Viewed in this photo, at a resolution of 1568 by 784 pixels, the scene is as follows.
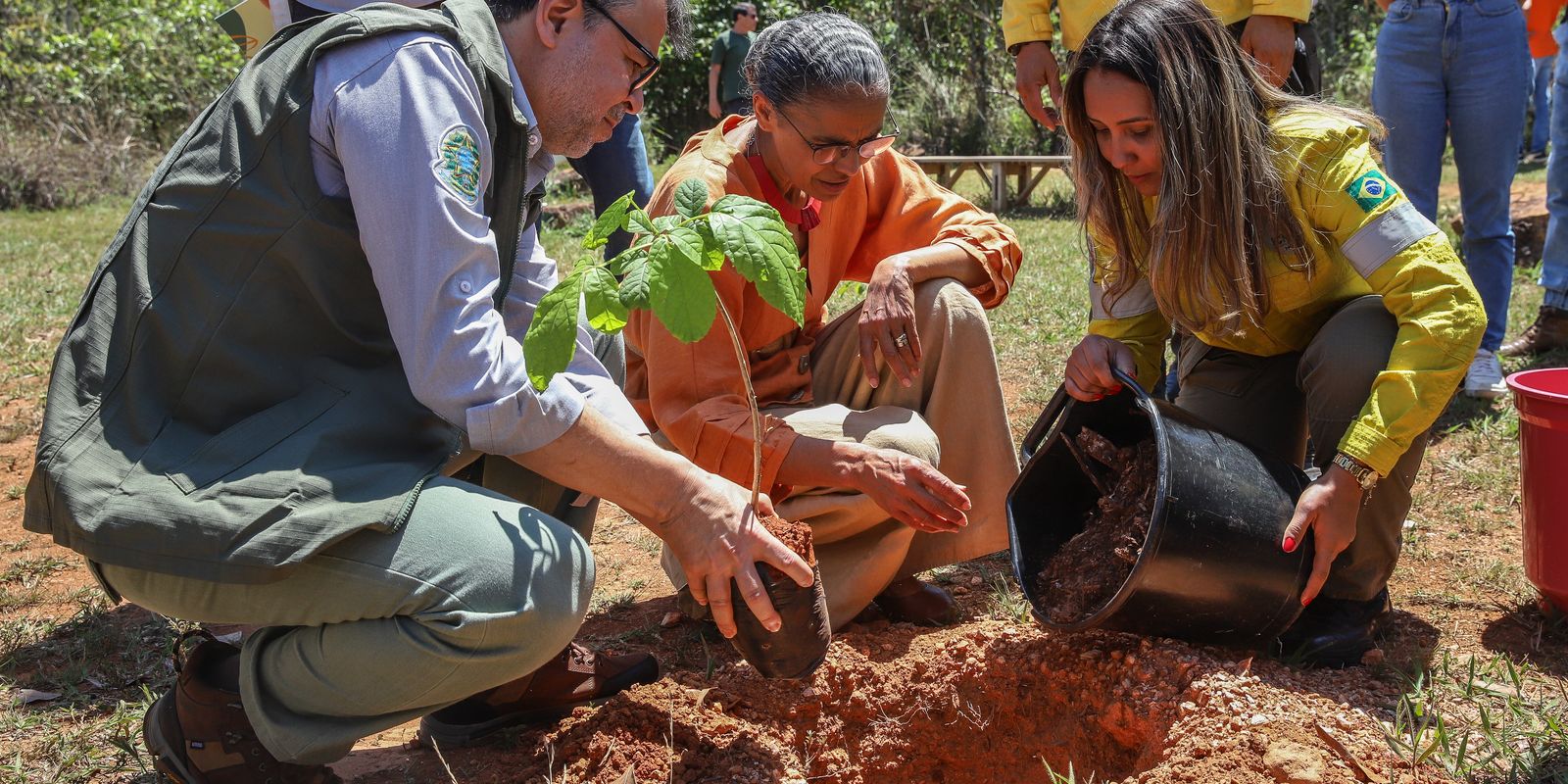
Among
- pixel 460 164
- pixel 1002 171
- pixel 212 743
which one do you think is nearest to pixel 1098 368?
pixel 460 164

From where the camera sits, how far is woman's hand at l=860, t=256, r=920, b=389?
242cm

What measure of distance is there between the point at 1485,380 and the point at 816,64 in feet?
8.45

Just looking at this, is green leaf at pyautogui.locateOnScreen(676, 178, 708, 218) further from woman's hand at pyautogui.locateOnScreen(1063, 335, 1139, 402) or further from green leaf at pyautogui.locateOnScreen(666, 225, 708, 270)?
woman's hand at pyautogui.locateOnScreen(1063, 335, 1139, 402)

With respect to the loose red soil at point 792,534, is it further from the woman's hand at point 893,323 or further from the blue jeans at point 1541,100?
the blue jeans at point 1541,100

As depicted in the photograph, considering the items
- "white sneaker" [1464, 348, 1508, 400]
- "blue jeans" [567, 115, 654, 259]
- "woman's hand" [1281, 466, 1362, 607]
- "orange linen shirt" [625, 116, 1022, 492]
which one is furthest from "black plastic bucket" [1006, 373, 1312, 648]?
"blue jeans" [567, 115, 654, 259]

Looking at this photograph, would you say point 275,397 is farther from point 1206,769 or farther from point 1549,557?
point 1549,557

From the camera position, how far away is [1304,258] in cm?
226

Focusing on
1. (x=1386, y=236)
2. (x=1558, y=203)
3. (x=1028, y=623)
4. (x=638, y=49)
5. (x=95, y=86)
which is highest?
(x=638, y=49)

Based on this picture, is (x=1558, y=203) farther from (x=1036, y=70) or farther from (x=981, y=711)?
(x=981, y=711)

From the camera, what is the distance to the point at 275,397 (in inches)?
67.6

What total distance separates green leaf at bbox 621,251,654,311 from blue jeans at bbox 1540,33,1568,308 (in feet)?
12.2

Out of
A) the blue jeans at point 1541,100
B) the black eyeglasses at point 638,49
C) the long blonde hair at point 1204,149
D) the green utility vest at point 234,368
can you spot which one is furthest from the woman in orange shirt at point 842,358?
the blue jeans at point 1541,100

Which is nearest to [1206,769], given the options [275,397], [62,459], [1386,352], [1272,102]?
[1386,352]

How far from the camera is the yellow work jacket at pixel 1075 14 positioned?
9.79 ft
